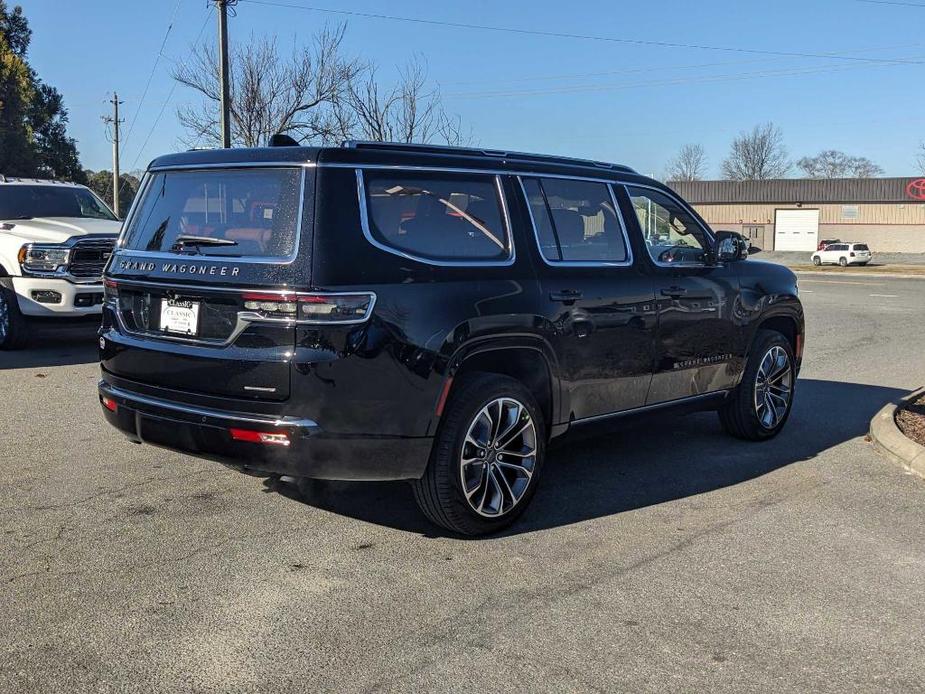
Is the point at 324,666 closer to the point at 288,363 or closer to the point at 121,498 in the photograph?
the point at 288,363

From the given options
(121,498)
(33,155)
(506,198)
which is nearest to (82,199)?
(121,498)

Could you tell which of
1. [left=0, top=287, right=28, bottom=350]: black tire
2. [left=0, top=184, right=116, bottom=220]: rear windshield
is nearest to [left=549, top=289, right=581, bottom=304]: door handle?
[left=0, top=287, right=28, bottom=350]: black tire

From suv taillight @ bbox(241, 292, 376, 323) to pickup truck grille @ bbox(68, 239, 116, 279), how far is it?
22.9 feet

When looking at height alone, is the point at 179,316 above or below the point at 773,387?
above

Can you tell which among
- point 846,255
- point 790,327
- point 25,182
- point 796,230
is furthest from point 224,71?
point 796,230

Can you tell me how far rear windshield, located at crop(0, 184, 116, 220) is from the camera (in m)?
11.5

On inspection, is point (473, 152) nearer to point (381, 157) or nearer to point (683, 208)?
point (381, 157)

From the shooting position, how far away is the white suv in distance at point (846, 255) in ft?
171

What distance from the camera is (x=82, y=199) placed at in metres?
12.3

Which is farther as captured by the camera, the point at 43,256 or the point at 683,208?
the point at 43,256

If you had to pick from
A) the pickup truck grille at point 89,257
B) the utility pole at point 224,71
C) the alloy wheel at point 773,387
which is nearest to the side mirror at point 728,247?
the alloy wheel at point 773,387

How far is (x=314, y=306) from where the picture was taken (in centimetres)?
396

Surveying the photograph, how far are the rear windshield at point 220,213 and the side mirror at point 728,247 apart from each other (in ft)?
10.8

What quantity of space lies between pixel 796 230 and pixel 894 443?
68494 mm
